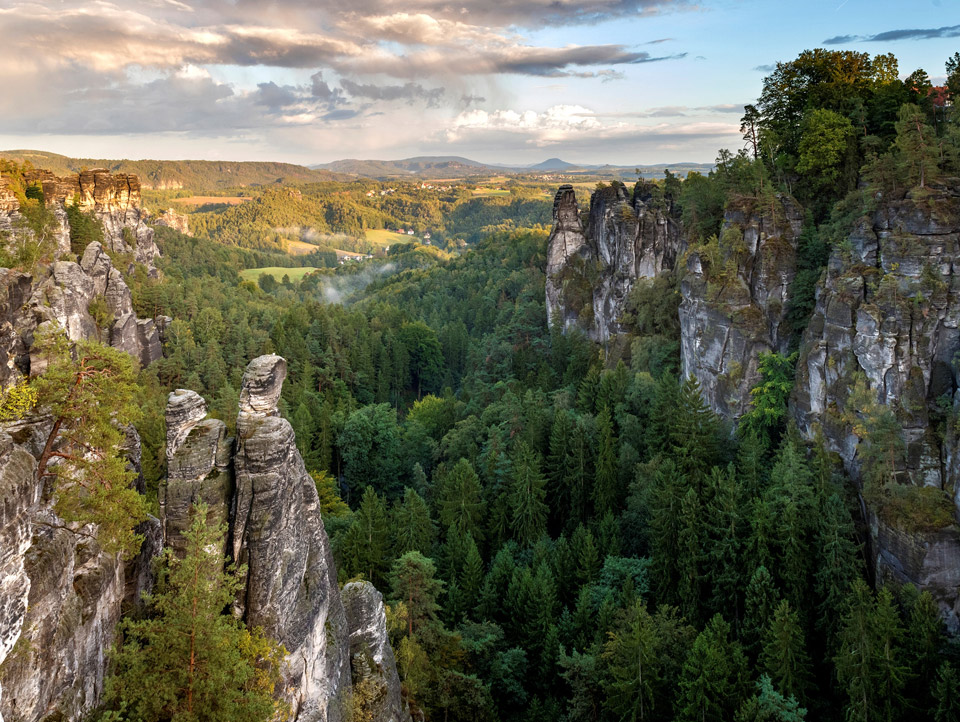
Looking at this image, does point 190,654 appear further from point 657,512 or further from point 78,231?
point 78,231

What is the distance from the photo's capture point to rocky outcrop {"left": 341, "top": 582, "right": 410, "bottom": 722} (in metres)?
20.1

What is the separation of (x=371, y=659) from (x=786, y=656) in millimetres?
15742

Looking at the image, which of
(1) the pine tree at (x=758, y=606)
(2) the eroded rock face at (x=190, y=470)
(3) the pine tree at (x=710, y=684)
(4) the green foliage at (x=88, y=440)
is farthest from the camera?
(1) the pine tree at (x=758, y=606)

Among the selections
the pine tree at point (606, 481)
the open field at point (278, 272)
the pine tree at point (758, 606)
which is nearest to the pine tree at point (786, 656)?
the pine tree at point (758, 606)

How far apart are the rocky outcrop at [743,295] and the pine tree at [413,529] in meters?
19.7

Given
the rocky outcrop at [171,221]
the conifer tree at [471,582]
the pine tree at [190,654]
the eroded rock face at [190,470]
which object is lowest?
the conifer tree at [471,582]

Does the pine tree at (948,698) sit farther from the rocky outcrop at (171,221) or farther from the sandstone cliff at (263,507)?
the rocky outcrop at (171,221)

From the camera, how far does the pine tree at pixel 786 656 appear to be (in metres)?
24.0

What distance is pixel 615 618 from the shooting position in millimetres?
28844

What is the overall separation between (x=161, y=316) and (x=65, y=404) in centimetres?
5561

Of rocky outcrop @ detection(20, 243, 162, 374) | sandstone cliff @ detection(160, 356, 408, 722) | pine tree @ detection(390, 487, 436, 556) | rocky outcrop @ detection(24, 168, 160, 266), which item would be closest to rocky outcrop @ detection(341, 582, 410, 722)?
sandstone cliff @ detection(160, 356, 408, 722)

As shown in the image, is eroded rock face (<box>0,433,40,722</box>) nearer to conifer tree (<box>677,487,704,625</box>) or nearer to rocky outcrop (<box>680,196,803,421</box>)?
conifer tree (<box>677,487,704,625</box>)

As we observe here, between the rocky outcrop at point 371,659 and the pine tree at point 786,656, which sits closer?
the rocky outcrop at point 371,659

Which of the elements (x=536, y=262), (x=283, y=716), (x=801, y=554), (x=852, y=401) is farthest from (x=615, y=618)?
(x=536, y=262)
